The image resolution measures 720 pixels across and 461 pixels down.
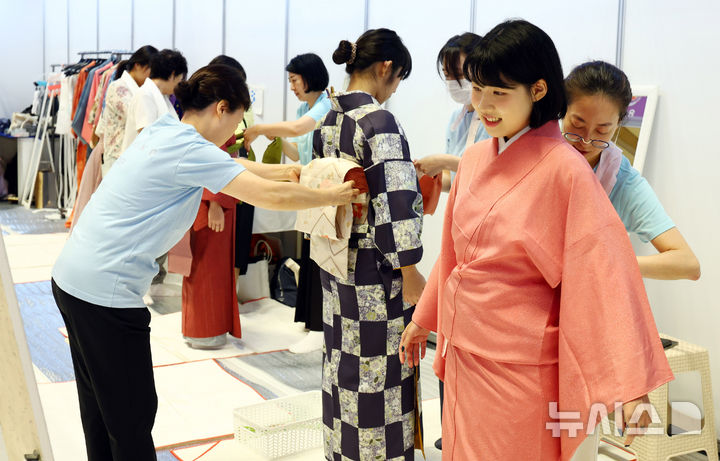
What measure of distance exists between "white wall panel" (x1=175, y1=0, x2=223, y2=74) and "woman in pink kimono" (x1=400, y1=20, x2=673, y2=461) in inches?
210

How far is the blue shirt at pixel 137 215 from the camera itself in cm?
183

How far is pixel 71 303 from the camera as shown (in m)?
1.86

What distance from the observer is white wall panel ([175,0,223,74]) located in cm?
639

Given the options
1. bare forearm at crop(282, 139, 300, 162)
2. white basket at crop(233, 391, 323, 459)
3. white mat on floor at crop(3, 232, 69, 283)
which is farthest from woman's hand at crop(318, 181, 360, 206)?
white mat on floor at crop(3, 232, 69, 283)

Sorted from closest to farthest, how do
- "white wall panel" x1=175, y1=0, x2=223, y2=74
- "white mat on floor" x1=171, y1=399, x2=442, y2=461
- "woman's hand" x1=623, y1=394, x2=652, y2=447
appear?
"woman's hand" x1=623, y1=394, x2=652, y2=447 < "white mat on floor" x1=171, y1=399, x2=442, y2=461 < "white wall panel" x1=175, y1=0, x2=223, y2=74

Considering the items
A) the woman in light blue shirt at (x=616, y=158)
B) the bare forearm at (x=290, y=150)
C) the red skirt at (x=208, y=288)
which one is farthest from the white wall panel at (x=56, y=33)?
the woman in light blue shirt at (x=616, y=158)

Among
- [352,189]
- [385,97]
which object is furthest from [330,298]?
[385,97]

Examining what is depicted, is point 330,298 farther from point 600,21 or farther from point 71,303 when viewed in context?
point 600,21

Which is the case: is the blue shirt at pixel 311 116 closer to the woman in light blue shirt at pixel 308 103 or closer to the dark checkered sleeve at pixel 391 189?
the woman in light blue shirt at pixel 308 103

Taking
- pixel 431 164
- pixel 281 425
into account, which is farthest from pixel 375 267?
pixel 281 425

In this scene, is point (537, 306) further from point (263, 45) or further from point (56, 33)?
point (56, 33)

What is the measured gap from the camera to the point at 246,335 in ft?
13.8

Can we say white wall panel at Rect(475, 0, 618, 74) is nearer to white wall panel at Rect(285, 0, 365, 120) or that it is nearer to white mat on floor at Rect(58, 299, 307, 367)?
white wall panel at Rect(285, 0, 365, 120)

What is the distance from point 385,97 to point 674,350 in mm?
1356
